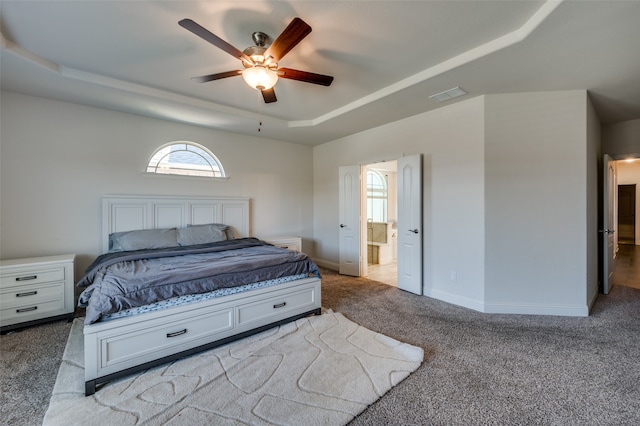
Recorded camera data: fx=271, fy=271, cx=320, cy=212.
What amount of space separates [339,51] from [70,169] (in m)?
3.59

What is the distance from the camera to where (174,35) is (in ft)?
7.31

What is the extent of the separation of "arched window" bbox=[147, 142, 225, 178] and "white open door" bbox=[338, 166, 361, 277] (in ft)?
7.09

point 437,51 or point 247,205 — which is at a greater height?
point 437,51

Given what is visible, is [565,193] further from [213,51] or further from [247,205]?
[247,205]

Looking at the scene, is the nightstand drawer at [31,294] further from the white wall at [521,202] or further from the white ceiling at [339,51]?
the white wall at [521,202]

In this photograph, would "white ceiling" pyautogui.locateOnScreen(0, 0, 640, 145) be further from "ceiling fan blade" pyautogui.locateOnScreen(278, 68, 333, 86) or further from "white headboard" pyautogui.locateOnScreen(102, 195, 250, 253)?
"white headboard" pyautogui.locateOnScreen(102, 195, 250, 253)

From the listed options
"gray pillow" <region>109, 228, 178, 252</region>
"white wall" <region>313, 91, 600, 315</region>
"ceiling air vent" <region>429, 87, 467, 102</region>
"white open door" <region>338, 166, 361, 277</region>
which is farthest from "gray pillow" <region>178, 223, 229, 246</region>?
"ceiling air vent" <region>429, 87, 467, 102</region>

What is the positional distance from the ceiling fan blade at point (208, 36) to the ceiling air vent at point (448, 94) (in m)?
2.20

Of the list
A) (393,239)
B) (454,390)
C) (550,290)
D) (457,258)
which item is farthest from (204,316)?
(393,239)

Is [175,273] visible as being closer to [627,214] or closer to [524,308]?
[524,308]

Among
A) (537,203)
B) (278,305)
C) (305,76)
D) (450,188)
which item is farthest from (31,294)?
(537,203)

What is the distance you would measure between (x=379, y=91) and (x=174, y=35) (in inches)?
85.8

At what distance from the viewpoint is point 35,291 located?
2779mm

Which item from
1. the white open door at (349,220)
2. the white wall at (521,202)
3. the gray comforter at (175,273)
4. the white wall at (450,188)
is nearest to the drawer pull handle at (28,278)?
the gray comforter at (175,273)
